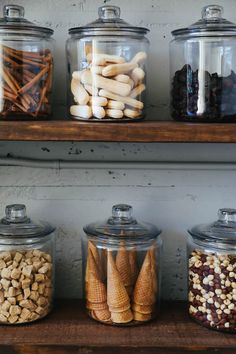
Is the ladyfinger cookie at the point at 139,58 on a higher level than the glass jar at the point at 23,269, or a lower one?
higher

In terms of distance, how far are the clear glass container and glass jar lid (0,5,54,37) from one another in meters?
0.36

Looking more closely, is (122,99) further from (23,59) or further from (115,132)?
(23,59)

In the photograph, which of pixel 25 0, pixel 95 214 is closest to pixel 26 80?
pixel 25 0

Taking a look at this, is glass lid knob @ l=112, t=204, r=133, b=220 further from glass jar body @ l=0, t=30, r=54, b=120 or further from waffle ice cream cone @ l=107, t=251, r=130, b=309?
glass jar body @ l=0, t=30, r=54, b=120

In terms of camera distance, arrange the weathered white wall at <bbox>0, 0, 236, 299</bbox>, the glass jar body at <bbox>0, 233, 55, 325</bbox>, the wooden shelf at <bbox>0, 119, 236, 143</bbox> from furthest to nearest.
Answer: the weathered white wall at <bbox>0, 0, 236, 299</bbox>, the glass jar body at <bbox>0, 233, 55, 325</bbox>, the wooden shelf at <bbox>0, 119, 236, 143</bbox>

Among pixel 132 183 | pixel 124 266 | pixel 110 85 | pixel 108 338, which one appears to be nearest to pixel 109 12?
pixel 110 85

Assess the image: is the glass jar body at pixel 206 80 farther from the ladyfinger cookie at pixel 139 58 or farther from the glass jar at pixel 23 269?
the glass jar at pixel 23 269

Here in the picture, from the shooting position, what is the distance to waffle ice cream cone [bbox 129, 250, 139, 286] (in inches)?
39.9

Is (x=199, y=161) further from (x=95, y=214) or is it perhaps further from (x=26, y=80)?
(x=26, y=80)

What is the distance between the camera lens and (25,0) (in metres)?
1.08

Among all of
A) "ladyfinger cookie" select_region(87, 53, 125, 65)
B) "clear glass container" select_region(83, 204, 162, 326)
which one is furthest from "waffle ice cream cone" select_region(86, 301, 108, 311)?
"ladyfinger cookie" select_region(87, 53, 125, 65)

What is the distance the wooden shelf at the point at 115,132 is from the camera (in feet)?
2.85

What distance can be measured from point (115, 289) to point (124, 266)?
0.05m

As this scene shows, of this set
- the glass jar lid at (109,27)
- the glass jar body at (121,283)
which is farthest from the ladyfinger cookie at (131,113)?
the glass jar body at (121,283)
